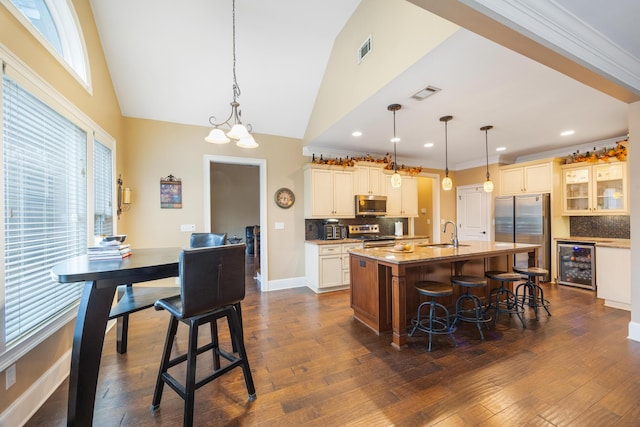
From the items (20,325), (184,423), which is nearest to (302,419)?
(184,423)

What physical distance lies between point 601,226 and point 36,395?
25.1ft

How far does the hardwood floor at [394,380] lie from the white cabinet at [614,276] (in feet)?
2.53

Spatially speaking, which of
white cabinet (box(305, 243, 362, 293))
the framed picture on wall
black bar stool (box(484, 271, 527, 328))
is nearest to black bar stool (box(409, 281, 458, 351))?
black bar stool (box(484, 271, 527, 328))

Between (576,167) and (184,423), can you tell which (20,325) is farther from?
(576,167)

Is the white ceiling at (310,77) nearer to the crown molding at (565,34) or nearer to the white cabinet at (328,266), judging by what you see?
the crown molding at (565,34)

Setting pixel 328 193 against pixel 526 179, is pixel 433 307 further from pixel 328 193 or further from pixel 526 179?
pixel 526 179

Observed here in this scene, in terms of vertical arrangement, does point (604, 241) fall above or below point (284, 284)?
above

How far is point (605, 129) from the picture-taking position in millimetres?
3857

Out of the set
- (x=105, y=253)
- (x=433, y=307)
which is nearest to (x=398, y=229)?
(x=433, y=307)

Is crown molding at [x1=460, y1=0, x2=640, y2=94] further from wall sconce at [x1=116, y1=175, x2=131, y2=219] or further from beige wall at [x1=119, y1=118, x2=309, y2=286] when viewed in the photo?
wall sconce at [x1=116, y1=175, x2=131, y2=219]

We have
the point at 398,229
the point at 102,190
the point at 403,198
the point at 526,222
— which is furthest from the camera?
the point at 403,198

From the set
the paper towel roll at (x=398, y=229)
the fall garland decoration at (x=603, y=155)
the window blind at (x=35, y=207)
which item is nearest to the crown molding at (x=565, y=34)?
the fall garland decoration at (x=603, y=155)

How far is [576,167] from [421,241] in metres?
3.02

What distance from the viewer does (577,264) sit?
441cm
